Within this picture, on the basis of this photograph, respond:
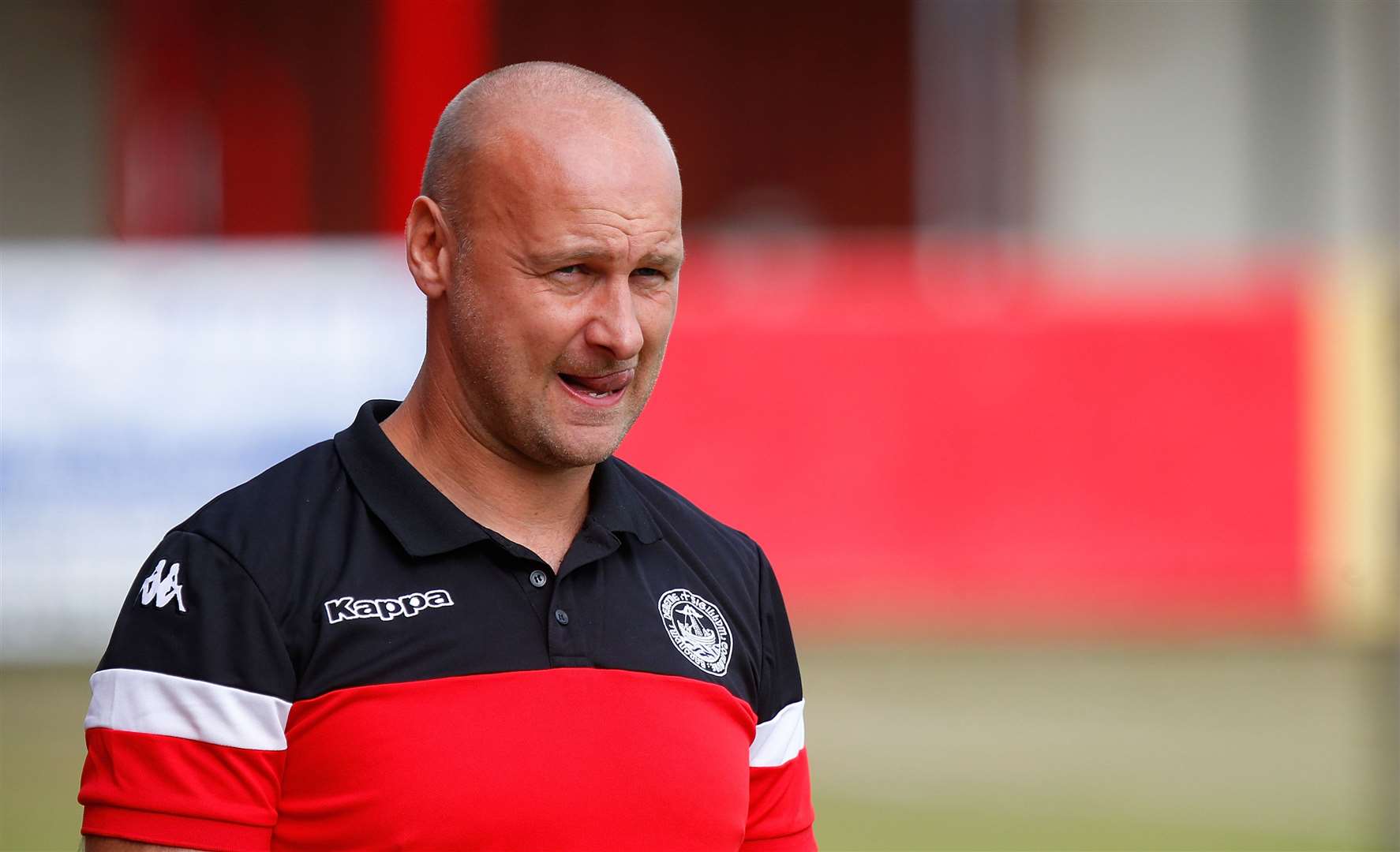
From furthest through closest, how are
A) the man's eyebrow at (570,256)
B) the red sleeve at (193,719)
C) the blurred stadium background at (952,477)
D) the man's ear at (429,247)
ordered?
the blurred stadium background at (952,477)
the man's ear at (429,247)
the man's eyebrow at (570,256)
the red sleeve at (193,719)

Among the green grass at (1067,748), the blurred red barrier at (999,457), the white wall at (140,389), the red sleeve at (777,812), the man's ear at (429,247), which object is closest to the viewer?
the man's ear at (429,247)

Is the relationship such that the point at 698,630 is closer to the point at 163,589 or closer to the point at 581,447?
the point at 581,447

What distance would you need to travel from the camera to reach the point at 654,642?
211 centimetres

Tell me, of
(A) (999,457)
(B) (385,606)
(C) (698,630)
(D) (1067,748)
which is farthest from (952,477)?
(B) (385,606)

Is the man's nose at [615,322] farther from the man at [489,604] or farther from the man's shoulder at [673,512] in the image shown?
the man's shoulder at [673,512]

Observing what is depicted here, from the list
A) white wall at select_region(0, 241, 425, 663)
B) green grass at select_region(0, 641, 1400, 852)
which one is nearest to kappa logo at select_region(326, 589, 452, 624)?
green grass at select_region(0, 641, 1400, 852)

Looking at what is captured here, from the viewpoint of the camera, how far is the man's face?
2020mm

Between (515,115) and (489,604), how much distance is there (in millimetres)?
559

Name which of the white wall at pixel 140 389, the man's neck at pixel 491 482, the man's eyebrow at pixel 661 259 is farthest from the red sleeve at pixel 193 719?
the white wall at pixel 140 389

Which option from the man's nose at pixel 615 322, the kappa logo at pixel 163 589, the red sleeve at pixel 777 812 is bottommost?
the red sleeve at pixel 777 812

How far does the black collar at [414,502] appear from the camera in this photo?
2.02 metres

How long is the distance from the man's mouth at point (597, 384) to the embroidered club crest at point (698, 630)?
0.87 ft

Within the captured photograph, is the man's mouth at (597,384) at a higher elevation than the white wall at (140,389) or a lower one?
higher

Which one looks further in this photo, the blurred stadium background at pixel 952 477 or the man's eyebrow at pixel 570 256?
the blurred stadium background at pixel 952 477
